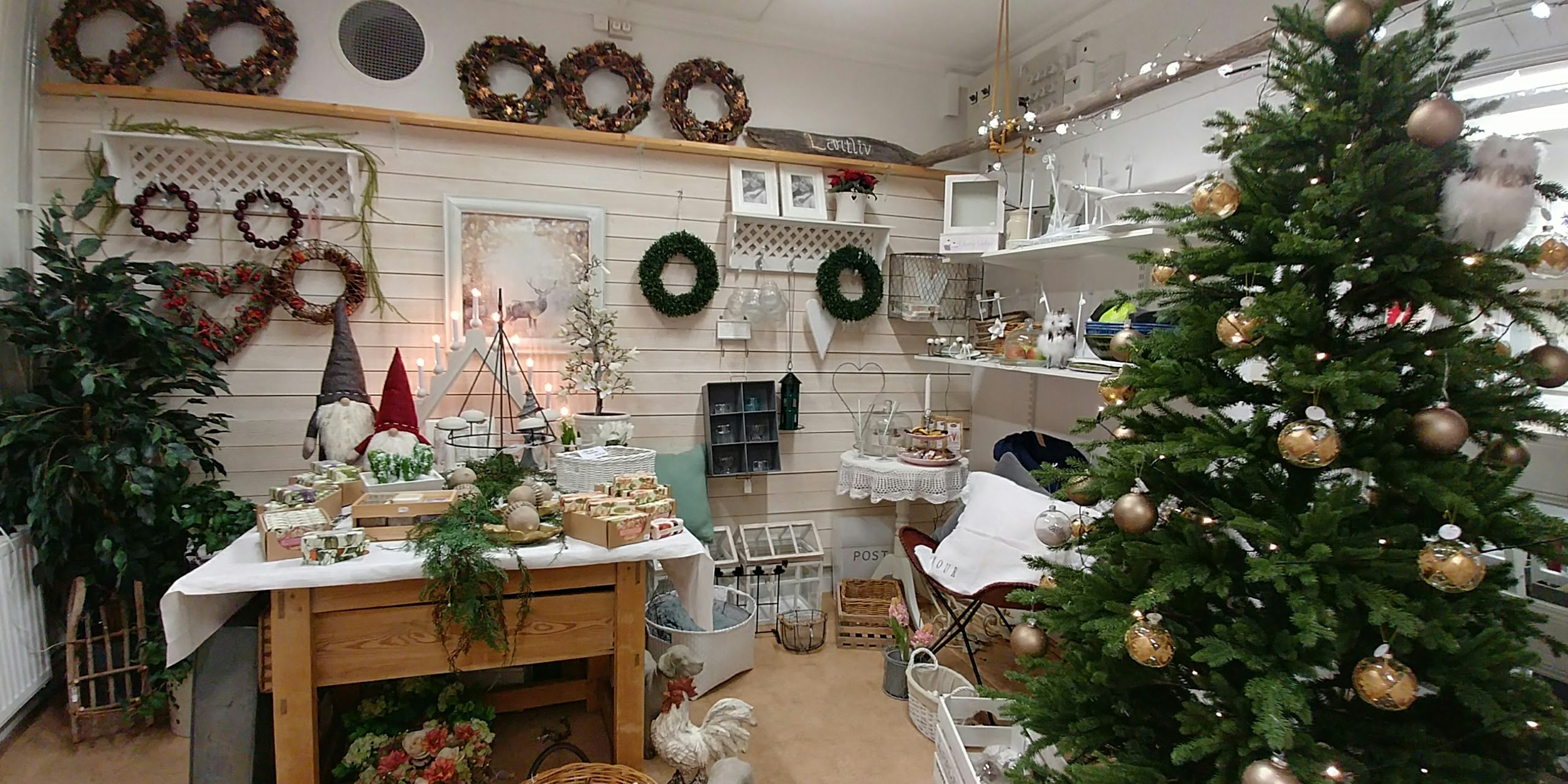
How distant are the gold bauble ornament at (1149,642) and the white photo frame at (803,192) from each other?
8.26 feet

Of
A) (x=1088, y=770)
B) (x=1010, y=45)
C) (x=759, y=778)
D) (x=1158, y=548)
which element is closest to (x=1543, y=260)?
(x=1158, y=548)

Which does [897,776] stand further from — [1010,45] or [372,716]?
[1010,45]

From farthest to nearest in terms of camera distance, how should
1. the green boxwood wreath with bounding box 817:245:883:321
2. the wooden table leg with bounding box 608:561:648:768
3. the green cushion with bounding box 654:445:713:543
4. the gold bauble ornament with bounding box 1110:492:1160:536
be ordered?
the green boxwood wreath with bounding box 817:245:883:321
the green cushion with bounding box 654:445:713:543
the wooden table leg with bounding box 608:561:648:768
the gold bauble ornament with bounding box 1110:492:1160:536

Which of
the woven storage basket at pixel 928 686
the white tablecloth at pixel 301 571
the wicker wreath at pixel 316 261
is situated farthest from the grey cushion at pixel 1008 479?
the wicker wreath at pixel 316 261

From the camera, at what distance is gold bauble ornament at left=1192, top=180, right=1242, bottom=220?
3.77 ft

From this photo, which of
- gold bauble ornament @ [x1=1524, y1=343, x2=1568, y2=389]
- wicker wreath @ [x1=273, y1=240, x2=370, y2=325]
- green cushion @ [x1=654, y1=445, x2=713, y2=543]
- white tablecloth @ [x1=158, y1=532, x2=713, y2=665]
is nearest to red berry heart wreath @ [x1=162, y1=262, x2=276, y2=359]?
wicker wreath @ [x1=273, y1=240, x2=370, y2=325]

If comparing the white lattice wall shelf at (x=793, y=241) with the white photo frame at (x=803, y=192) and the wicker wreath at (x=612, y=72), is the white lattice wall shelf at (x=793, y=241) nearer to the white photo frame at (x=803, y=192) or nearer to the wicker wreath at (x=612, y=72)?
the white photo frame at (x=803, y=192)

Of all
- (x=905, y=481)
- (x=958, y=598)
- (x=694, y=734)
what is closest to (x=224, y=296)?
(x=694, y=734)

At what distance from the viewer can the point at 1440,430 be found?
1.01 meters

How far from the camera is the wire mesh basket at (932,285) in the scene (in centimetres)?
357

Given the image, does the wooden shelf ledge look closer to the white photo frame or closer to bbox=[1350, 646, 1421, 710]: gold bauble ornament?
the white photo frame

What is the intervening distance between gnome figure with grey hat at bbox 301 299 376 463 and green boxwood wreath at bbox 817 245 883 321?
1957mm

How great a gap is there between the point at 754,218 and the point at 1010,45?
1.53 m

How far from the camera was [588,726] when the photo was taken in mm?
2396
